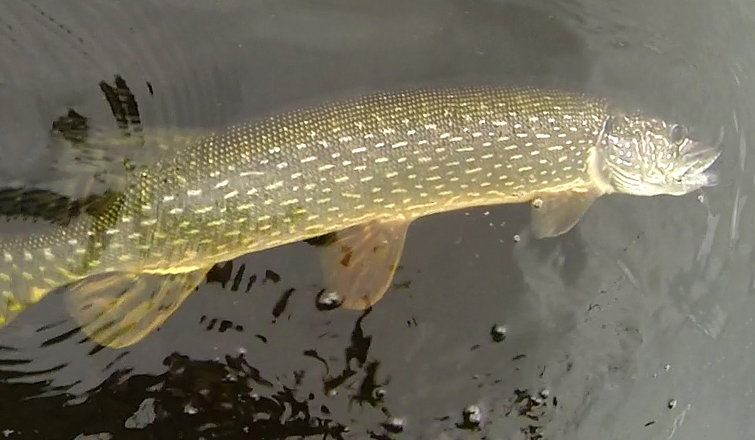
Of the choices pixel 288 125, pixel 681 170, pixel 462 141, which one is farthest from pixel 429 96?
pixel 681 170

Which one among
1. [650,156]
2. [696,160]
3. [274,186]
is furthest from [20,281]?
[696,160]

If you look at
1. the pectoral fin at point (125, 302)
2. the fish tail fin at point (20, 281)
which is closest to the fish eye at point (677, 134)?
the pectoral fin at point (125, 302)

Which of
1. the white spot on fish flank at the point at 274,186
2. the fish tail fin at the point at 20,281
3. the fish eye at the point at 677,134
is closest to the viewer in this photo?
the fish tail fin at the point at 20,281

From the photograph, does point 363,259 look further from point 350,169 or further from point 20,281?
point 20,281

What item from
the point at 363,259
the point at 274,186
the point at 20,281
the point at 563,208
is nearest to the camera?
the point at 20,281

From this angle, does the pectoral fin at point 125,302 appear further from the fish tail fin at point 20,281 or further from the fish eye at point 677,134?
the fish eye at point 677,134

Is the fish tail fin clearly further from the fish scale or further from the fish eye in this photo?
the fish eye

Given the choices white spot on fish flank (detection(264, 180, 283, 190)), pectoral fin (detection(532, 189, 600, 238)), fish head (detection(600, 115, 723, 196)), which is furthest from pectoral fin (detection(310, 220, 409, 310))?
fish head (detection(600, 115, 723, 196))
